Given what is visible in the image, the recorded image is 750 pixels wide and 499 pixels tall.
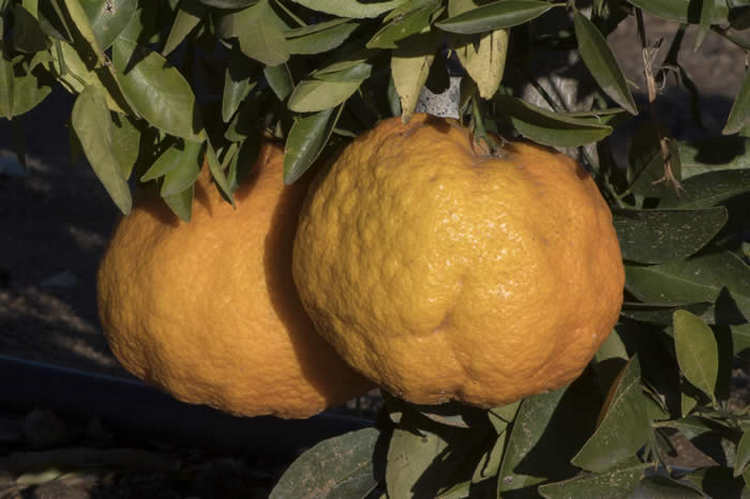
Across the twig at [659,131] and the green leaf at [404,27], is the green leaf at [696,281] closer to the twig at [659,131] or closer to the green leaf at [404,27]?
Result: the twig at [659,131]

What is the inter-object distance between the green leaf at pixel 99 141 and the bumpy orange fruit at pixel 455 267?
0.45 feet

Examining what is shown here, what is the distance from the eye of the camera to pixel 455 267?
2.36 ft

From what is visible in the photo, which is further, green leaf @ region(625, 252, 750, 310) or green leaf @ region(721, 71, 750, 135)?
green leaf @ region(625, 252, 750, 310)

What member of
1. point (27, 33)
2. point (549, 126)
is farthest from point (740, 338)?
point (27, 33)

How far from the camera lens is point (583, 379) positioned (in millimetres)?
928

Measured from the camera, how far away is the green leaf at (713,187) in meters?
0.90

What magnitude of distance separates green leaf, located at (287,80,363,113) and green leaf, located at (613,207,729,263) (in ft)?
0.89

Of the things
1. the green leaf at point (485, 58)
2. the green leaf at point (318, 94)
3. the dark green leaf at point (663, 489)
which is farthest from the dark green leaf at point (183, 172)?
the dark green leaf at point (663, 489)

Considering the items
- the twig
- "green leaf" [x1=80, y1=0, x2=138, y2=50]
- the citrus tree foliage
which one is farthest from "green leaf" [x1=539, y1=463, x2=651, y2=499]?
"green leaf" [x1=80, y1=0, x2=138, y2=50]

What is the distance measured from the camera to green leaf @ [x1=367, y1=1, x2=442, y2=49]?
725 mm

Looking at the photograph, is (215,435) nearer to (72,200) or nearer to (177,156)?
(177,156)

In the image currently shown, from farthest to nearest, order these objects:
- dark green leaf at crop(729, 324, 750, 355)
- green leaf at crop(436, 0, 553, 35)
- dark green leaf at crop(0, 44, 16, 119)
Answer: dark green leaf at crop(729, 324, 750, 355)
dark green leaf at crop(0, 44, 16, 119)
green leaf at crop(436, 0, 553, 35)

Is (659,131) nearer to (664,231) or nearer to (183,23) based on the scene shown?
(664,231)

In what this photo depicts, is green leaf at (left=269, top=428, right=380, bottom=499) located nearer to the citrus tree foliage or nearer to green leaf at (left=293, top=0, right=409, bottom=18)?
the citrus tree foliage
